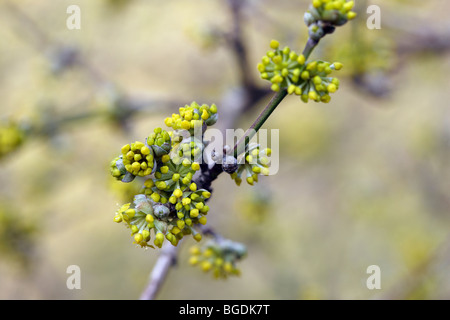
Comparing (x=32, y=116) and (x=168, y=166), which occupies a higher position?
(x=32, y=116)

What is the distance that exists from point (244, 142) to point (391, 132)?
4287mm

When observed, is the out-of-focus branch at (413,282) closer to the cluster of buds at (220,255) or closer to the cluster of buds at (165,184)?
the cluster of buds at (220,255)

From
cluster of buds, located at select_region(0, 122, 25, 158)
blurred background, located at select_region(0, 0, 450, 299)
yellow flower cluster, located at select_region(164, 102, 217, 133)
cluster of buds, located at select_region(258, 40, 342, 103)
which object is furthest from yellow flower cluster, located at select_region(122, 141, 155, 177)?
blurred background, located at select_region(0, 0, 450, 299)

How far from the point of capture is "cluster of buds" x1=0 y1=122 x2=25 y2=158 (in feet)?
7.13

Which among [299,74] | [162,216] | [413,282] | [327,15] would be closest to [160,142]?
[162,216]

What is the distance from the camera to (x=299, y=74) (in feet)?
3.83

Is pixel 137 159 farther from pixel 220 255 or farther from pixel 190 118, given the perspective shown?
A: pixel 220 255

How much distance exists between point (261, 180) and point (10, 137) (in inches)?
81.3

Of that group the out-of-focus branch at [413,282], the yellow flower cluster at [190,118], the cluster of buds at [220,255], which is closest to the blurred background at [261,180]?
the out-of-focus branch at [413,282]

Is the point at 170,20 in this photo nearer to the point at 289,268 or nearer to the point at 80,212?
the point at 80,212

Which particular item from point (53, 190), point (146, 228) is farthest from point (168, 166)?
point (53, 190)

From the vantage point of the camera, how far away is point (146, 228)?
47.1 inches

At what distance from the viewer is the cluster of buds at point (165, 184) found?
1178 mm
